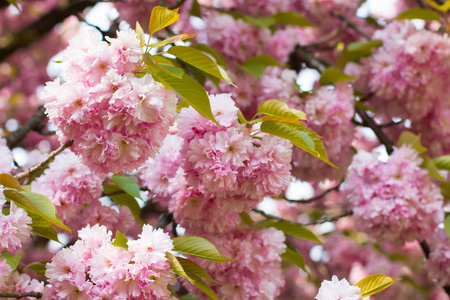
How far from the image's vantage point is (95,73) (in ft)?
3.76

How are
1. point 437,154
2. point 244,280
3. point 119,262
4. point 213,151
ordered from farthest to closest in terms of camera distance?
point 437,154
point 244,280
point 213,151
point 119,262

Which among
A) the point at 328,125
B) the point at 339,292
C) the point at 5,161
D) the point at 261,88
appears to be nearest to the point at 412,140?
the point at 328,125

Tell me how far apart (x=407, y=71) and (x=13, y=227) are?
1.74 metres

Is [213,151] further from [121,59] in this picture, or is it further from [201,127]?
[121,59]

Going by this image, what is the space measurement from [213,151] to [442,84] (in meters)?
1.46

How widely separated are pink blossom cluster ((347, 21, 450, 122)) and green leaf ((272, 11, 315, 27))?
0.98 ft

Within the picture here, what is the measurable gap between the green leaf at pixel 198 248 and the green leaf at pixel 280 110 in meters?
0.38

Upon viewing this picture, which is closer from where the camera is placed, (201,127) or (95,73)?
(95,73)

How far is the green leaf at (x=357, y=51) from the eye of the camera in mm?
2322

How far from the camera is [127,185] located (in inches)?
65.3

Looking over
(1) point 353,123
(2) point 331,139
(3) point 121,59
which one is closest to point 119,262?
(3) point 121,59

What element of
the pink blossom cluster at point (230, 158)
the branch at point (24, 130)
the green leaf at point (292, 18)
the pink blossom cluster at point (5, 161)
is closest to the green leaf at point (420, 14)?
the green leaf at point (292, 18)

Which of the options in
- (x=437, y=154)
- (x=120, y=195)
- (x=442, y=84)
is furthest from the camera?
(x=437, y=154)

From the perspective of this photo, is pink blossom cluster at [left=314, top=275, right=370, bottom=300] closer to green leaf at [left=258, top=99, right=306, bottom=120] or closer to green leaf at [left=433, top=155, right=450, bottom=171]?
green leaf at [left=258, top=99, right=306, bottom=120]
